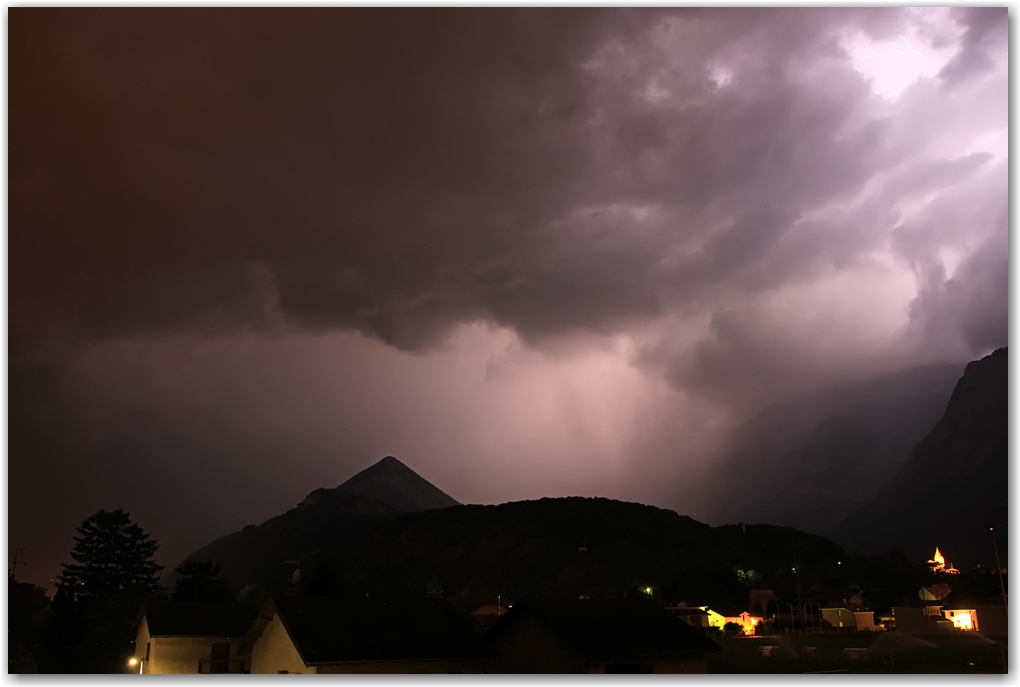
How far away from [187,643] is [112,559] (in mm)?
15073

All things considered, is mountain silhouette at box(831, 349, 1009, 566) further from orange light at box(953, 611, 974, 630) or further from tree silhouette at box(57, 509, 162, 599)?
tree silhouette at box(57, 509, 162, 599)

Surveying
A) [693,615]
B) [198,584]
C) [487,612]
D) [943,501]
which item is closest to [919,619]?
[693,615]

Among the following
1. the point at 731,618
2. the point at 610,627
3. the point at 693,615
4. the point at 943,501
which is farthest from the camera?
the point at 943,501

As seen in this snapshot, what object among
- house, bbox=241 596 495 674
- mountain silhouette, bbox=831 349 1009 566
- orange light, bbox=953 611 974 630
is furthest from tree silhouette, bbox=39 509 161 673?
mountain silhouette, bbox=831 349 1009 566

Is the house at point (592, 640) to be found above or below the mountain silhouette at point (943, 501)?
below

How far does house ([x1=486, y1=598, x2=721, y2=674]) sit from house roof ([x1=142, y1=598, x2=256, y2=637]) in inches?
273

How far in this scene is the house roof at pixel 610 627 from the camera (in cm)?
1410

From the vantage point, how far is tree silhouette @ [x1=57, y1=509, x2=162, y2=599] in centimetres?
2953

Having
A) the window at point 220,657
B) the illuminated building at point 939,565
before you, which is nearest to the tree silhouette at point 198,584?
the window at point 220,657

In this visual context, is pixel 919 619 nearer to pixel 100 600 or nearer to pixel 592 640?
pixel 592 640

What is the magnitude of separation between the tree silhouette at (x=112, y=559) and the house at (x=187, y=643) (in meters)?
12.5

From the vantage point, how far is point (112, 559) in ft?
101

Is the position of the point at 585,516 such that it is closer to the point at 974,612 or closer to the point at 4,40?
the point at 974,612

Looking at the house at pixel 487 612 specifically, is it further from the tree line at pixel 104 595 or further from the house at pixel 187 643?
the house at pixel 187 643
